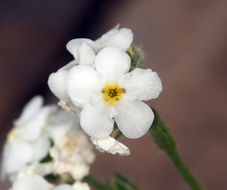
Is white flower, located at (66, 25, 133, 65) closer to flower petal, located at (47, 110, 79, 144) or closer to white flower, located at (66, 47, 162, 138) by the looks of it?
white flower, located at (66, 47, 162, 138)

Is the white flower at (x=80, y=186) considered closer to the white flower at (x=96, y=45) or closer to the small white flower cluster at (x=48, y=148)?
the small white flower cluster at (x=48, y=148)

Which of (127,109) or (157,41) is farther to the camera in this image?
(157,41)

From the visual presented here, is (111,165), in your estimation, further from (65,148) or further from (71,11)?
(65,148)

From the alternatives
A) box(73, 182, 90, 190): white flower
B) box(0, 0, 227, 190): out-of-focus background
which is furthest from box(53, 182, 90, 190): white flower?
box(0, 0, 227, 190): out-of-focus background

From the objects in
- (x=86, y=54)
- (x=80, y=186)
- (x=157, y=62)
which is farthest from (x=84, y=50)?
(x=157, y=62)

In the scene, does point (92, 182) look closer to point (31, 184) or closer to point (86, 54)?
point (31, 184)

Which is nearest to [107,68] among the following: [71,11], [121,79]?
[121,79]

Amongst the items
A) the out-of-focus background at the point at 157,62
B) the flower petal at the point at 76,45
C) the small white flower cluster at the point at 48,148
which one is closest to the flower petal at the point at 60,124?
the small white flower cluster at the point at 48,148
